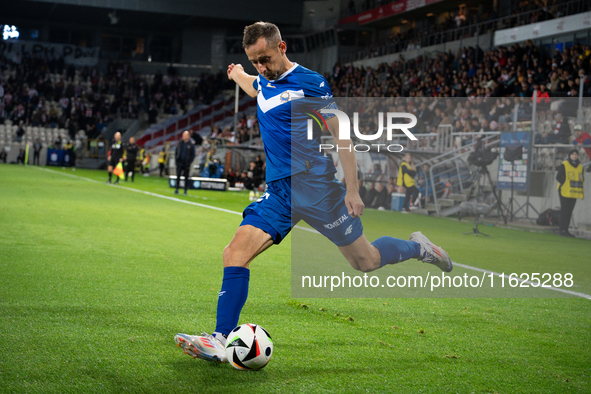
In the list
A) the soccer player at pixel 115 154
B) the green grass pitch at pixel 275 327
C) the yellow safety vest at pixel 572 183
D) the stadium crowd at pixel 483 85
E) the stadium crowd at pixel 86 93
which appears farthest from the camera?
the stadium crowd at pixel 86 93

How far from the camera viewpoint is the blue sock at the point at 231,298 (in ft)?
12.7

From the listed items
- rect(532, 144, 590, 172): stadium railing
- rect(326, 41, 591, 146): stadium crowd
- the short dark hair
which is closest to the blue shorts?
the short dark hair

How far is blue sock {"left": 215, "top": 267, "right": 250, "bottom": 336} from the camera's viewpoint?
12.7ft

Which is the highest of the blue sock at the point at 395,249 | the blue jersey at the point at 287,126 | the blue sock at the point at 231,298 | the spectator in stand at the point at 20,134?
the spectator in stand at the point at 20,134

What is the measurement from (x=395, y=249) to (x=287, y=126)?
1545mm

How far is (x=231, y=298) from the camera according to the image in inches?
153

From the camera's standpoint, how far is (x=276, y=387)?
342 cm

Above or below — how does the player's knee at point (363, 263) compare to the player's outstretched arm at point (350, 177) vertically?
below

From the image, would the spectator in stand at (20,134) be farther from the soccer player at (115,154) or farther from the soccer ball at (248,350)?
the soccer ball at (248,350)

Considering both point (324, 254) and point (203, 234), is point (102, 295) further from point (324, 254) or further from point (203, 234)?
point (203, 234)

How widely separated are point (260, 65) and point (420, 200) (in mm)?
3309

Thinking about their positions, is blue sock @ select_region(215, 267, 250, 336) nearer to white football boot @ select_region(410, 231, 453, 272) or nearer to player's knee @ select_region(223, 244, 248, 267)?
player's knee @ select_region(223, 244, 248, 267)

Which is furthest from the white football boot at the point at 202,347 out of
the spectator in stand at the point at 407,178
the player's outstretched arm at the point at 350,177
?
the spectator in stand at the point at 407,178

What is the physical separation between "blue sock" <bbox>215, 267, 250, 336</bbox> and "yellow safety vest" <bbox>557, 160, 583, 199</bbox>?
22.6ft
